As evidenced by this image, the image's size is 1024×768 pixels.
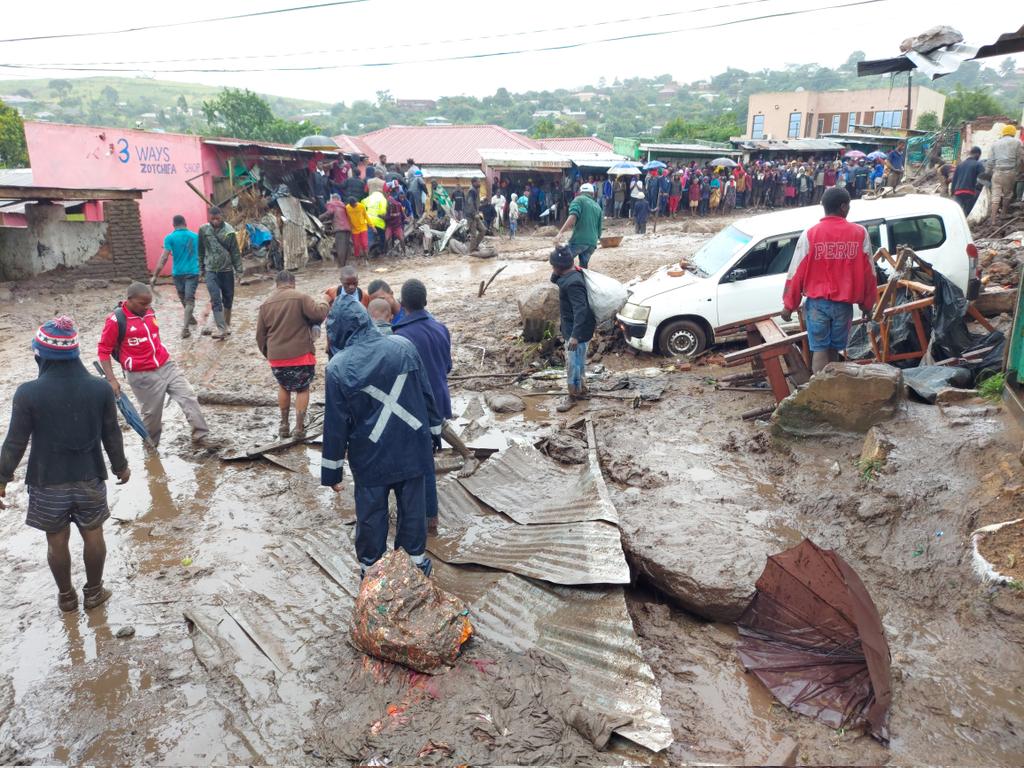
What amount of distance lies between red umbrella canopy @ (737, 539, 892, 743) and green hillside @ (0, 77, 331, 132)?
4646 inches

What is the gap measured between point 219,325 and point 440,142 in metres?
24.0

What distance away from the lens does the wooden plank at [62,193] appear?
39.2 feet

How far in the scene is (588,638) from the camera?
3.55 metres

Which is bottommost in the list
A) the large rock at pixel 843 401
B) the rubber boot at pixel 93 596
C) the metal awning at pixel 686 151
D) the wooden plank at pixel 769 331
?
the rubber boot at pixel 93 596

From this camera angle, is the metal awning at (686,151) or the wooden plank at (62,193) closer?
the wooden plank at (62,193)

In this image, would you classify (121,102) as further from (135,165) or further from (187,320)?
(187,320)

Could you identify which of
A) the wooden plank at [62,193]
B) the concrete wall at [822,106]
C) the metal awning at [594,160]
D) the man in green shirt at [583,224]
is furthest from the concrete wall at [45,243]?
the concrete wall at [822,106]

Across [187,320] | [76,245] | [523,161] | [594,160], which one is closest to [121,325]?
[187,320]

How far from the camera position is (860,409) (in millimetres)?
→ 5719

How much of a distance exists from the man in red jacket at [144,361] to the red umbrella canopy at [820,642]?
5.16m

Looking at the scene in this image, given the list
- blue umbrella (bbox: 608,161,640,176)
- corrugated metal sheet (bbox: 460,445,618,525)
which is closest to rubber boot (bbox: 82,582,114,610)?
corrugated metal sheet (bbox: 460,445,618,525)

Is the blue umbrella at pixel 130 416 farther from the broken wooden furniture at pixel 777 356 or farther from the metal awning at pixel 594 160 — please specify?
the metal awning at pixel 594 160

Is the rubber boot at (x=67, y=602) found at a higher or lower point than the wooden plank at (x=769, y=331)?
lower

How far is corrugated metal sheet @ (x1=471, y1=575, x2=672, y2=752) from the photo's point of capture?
3086mm
